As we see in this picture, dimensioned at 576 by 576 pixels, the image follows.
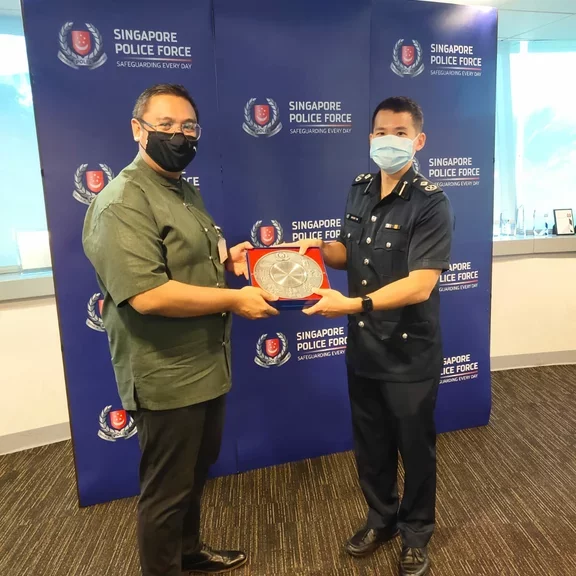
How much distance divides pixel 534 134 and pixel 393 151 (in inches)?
124

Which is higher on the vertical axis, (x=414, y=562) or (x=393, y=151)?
(x=393, y=151)

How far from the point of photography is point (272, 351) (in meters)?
2.73

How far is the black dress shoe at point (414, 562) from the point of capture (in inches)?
77.0

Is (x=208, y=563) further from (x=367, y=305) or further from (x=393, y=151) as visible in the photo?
(x=393, y=151)

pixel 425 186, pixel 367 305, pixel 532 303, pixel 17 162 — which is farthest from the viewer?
pixel 532 303

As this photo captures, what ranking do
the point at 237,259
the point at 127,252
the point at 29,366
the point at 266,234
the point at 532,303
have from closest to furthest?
the point at 127,252
the point at 237,259
the point at 266,234
the point at 29,366
the point at 532,303

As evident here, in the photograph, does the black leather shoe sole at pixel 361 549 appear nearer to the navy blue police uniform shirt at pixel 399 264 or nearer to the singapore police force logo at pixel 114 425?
the navy blue police uniform shirt at pixel 399 264

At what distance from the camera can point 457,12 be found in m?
2.74

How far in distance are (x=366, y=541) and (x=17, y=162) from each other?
2900mm

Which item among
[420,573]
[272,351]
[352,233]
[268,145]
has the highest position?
[268,145]

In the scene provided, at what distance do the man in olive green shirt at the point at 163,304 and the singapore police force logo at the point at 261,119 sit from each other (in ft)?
2.64

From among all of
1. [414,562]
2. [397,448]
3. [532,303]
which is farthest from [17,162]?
[532,303]

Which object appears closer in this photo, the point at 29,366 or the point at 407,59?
the point at 407,59

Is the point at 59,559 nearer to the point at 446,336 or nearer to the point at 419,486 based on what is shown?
the point at 419,486
